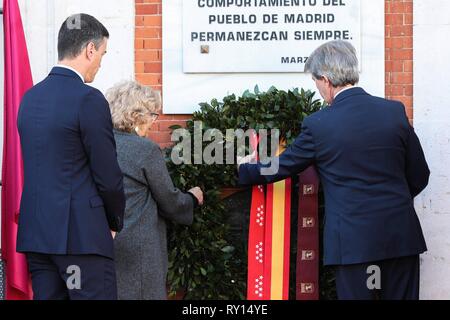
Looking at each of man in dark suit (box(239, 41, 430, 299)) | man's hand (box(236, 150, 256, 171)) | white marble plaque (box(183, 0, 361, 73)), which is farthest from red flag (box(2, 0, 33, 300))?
man in dark suit (box(239, 41, 430, 299))

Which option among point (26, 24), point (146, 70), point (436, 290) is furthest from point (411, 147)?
point (26, 24)

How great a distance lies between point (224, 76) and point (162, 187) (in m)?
1.40

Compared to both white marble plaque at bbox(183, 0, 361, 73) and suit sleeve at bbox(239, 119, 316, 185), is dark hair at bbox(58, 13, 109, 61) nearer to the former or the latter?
suit sleeve at bbox(239, 119, 316, 185)

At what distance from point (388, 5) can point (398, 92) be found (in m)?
0.59

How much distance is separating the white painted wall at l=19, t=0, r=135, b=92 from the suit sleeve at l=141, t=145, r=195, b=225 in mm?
1380

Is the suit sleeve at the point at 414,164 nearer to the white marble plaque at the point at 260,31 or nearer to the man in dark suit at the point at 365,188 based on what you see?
the man in dark suit at the point at 365,188

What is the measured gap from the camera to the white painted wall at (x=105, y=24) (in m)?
6.00

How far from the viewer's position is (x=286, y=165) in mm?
4809

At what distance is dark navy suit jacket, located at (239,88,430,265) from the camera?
439 centimetres

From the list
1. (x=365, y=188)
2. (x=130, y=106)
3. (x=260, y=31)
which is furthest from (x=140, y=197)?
(x=260, y=31)

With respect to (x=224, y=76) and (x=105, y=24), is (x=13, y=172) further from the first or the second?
(x=224, y=76)

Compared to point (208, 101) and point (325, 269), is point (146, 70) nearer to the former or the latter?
point (208, 101)

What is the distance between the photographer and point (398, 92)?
5.86m

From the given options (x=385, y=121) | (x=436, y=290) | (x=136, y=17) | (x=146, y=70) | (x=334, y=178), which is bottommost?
(x=436, y=290)
